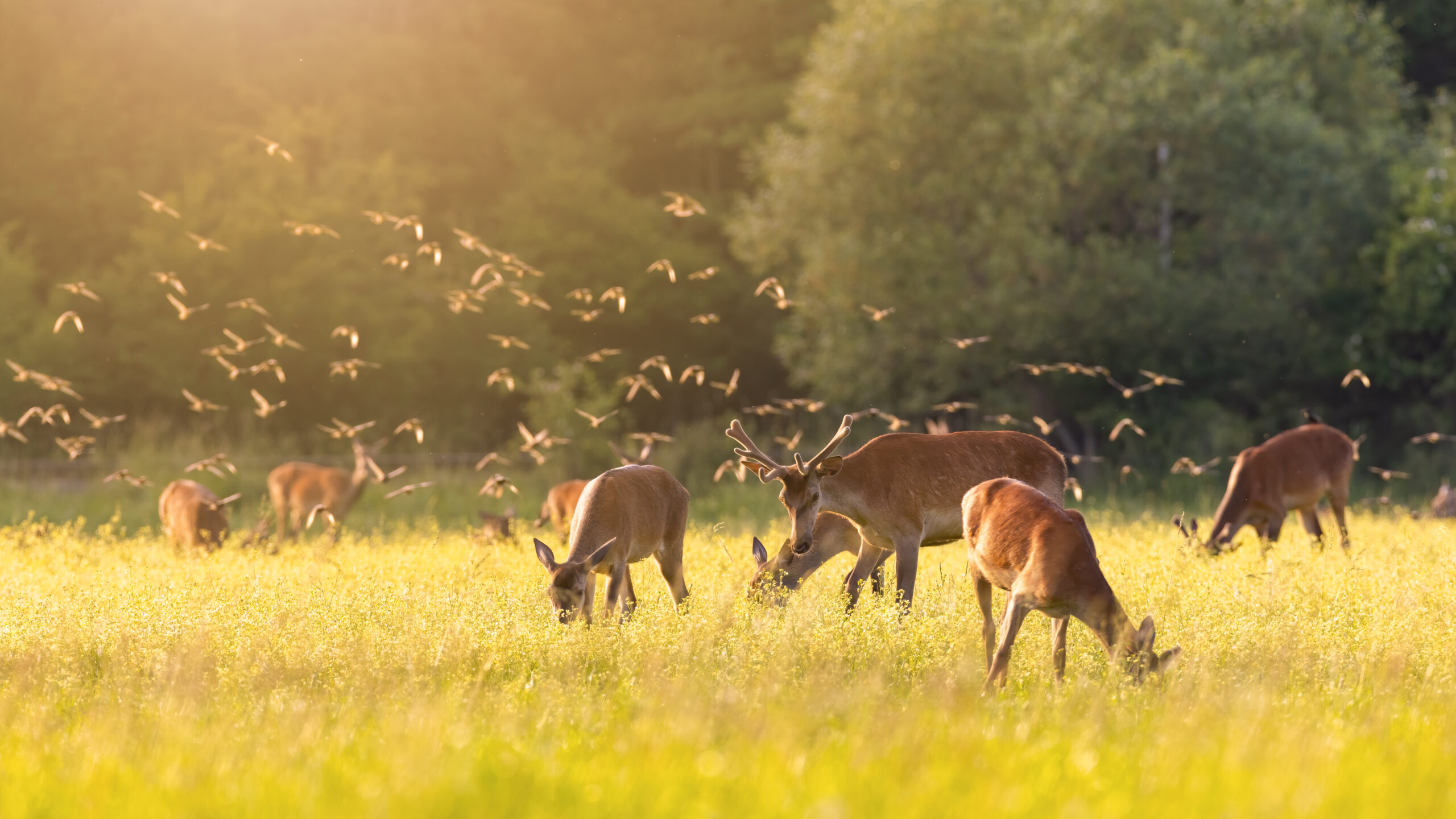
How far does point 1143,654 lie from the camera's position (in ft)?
24.2

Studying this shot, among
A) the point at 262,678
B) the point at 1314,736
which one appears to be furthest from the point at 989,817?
the point at 262,678

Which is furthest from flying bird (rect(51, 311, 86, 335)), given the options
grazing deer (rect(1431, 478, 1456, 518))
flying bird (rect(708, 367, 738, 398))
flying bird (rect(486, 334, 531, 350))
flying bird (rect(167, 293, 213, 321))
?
grazing deer (rect(1431, 478, 1456, 518))

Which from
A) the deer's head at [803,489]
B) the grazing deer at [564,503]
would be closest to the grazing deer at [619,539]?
the deer's head at [803,489]

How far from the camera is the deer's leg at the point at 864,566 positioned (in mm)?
10414

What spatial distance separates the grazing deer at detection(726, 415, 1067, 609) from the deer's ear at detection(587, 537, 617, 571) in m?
1.25

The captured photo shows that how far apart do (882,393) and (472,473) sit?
7.64 metres

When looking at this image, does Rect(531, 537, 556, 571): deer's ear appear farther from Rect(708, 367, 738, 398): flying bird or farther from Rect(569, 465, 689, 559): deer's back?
Rect(708, 367, 738, 398): flying bird

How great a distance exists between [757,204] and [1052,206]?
6.31 meters

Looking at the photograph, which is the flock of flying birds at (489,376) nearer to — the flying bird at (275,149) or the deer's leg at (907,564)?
the flying bird at (275,149)

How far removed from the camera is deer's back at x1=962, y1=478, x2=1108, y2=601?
299 inches

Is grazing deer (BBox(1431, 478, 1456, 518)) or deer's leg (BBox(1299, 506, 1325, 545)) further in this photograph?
grazing deer (BBox(1431, 478, 1456, 518))

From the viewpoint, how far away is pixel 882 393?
27.4 metres

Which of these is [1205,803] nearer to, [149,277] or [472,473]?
[472,473]

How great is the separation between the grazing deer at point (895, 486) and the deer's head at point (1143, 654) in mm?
2331
